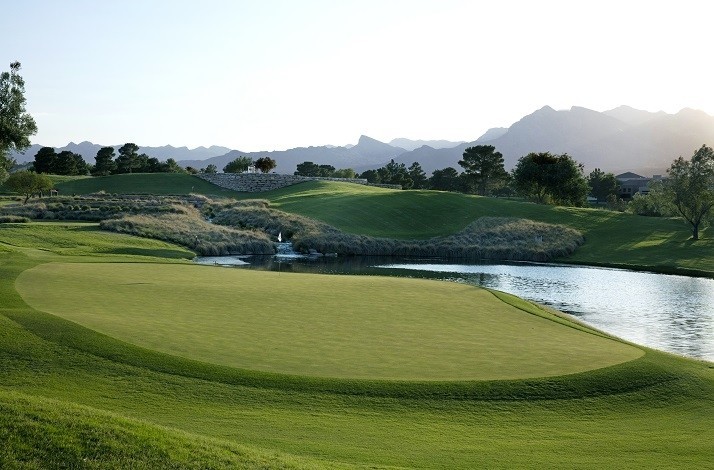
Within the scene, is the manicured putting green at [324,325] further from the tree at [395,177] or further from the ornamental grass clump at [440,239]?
the tree at [395,177]

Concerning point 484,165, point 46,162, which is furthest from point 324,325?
point 46,162

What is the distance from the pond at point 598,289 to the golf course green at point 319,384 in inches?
199

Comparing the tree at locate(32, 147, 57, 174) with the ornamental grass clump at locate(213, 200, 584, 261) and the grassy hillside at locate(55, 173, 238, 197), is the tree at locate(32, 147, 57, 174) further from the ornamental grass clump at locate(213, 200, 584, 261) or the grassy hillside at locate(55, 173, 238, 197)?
the ornamental grass clump at locate(213, 200, 584, 261)

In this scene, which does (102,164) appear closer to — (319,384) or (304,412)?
(319,384)

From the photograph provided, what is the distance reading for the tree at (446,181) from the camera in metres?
120

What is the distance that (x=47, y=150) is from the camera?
110m

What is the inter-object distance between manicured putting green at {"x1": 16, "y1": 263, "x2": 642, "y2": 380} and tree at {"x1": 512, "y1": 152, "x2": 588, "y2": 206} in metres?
62.4

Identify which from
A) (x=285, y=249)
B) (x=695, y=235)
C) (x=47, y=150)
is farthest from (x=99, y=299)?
(x=47, y=150)

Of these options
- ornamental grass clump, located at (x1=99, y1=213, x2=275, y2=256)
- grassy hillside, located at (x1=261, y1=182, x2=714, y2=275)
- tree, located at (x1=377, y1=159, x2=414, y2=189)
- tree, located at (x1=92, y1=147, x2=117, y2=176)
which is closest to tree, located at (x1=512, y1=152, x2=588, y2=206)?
grassy hillside, located at (x1=261, y1=182, x2=714, y2=275)

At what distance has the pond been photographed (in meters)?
25.5

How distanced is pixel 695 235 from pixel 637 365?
49353mm

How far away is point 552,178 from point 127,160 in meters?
68.9

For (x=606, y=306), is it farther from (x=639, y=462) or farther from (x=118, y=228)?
(x=118, y=228)

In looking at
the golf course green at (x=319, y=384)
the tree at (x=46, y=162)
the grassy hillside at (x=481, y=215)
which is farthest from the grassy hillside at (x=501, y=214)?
the tree at (x=46, y=162)
